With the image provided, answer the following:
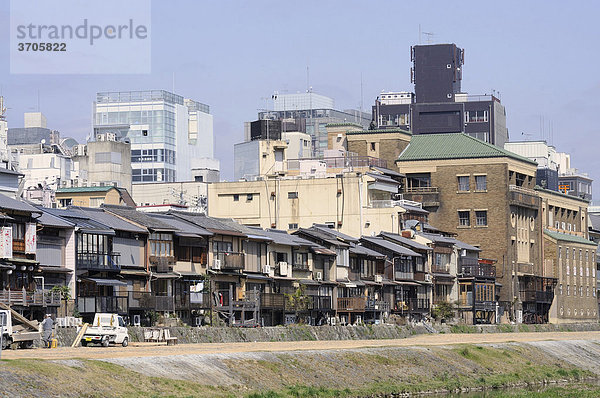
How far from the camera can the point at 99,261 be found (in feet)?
252

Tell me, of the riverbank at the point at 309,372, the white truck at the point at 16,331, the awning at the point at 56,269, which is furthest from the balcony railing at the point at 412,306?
the white truck at the point at 16,331

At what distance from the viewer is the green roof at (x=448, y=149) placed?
147 m

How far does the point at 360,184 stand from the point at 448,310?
15729 millimetres

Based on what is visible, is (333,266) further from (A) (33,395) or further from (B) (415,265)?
(A) (33,395)

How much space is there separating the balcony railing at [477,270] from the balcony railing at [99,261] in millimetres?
59363

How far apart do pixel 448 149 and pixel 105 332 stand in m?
93.6

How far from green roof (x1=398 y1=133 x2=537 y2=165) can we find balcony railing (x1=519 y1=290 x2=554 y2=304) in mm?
16801

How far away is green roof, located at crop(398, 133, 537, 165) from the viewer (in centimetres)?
14675

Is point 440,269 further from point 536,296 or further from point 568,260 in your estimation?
point 568,260

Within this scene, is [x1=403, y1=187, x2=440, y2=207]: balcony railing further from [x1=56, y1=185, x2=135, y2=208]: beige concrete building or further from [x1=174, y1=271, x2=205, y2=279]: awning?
[x1=174, y1=271, x2=205, y2=279]: awning

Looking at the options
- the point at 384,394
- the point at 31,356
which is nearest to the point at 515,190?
the point at 384,394

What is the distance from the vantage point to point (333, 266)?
336ft

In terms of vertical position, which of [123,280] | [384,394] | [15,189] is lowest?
[384,394]

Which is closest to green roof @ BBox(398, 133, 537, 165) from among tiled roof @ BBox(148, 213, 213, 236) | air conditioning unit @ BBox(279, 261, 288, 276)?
air conditioning unit @ BBox(279, 261, 288, 276)
